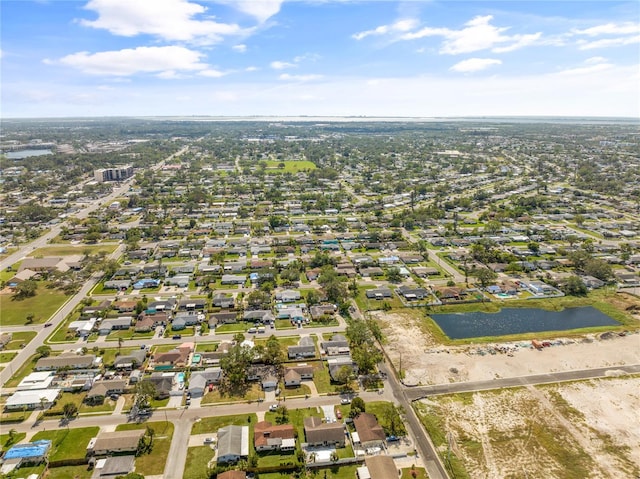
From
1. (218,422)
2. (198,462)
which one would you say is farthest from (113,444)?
(218,422)

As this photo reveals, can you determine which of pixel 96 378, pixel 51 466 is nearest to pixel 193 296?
pixel 96 378

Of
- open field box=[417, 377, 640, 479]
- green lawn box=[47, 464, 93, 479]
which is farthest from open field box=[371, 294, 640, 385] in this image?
green lawn box=[47, 464, 93, 479]

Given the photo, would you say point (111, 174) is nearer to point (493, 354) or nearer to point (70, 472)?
point (70, 472)

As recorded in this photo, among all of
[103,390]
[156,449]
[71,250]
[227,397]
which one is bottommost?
[156,449]

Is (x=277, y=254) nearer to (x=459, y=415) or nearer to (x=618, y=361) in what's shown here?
(x=459, y=415)

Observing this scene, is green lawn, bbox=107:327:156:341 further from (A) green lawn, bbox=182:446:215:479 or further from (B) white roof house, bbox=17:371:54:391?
(A) green lawn, bbox=182:446:215:479
